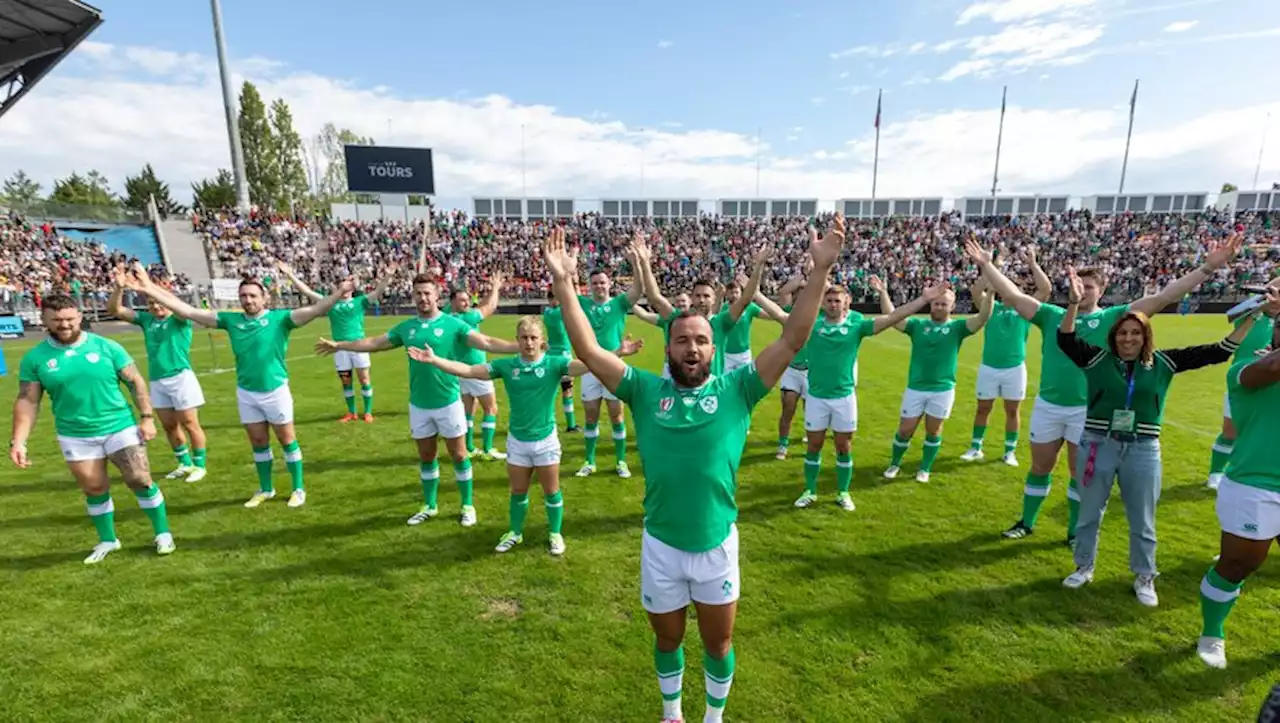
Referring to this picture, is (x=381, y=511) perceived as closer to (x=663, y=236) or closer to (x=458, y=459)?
(x=458, y=459)

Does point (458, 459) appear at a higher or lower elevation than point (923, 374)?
lower

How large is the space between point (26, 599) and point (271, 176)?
6659 cm

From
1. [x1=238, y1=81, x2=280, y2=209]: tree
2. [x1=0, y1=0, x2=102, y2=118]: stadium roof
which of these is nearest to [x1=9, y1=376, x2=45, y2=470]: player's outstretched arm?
[x1=0, y1=0, x2=102, y2=118]: stadium roof

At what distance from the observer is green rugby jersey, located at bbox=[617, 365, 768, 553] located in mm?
3158

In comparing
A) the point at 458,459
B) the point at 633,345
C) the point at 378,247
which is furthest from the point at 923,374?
the point at 378,247

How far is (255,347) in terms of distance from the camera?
22.9 ft

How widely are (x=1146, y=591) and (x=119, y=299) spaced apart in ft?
37.5

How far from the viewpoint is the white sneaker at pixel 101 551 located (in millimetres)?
5984

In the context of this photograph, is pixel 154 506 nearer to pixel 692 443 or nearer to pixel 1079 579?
pixel 692 443

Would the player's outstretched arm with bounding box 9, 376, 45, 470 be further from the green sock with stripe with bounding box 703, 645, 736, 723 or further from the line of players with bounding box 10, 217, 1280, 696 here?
the green sock with stripe with bounding box 703, 645, 736, 723

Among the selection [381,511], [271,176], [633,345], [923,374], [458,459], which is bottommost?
[381,511]

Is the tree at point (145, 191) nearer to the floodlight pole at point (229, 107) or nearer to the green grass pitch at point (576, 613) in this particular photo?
the floodlight pole at point (229, 107)

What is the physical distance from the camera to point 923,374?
25.3 ft

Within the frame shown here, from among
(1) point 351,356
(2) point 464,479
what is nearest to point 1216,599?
(2) point 464,479
